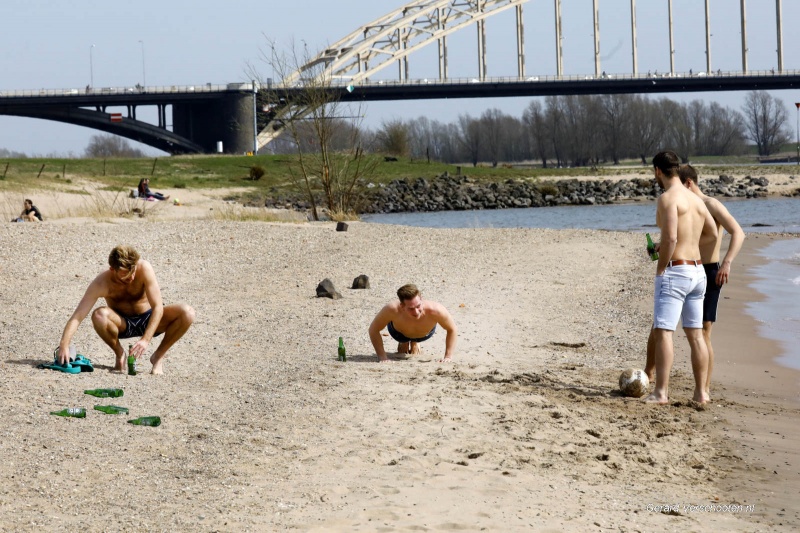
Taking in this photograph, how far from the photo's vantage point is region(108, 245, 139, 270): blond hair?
7.83 metres

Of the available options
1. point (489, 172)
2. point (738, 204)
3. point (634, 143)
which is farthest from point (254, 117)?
point (634, 143)

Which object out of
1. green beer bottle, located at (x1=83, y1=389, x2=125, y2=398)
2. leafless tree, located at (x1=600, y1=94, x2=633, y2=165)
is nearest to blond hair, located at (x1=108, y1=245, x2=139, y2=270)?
green beer bottle, located at (x1=83, y1=389, x2=125, y2=398)

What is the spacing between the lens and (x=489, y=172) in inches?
2682

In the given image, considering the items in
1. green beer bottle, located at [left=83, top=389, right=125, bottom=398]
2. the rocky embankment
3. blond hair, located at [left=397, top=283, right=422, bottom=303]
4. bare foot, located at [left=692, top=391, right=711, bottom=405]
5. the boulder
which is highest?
the rocky embankment

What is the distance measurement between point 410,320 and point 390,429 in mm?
2505

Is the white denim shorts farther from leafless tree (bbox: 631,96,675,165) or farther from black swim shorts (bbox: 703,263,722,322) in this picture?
leafless tree (bbox: 631,96,675,165)

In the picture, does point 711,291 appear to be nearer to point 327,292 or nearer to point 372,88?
point 327,292

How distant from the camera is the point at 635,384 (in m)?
7.69

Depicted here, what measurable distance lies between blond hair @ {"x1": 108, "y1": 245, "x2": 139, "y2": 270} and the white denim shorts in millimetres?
3730

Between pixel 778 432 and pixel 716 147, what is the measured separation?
4675 inches

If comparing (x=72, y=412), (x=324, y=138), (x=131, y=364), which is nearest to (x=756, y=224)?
(x=324, y=138)

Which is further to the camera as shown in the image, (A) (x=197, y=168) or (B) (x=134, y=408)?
(A) (x=197, y=168)

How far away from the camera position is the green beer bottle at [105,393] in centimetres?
711

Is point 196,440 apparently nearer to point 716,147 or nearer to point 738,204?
point 738,204
